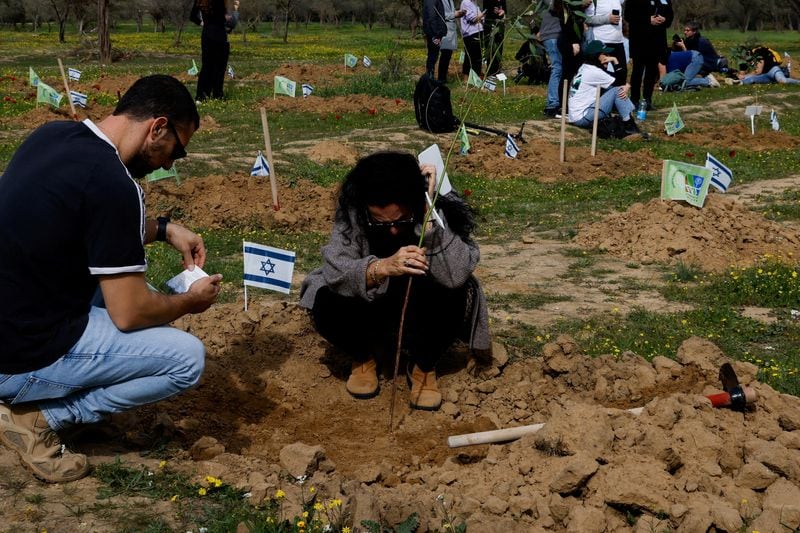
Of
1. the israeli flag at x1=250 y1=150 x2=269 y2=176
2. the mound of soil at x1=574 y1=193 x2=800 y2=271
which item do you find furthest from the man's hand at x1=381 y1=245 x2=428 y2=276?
the israeli flag at x1=250 y1=150 x2=269 y2=176

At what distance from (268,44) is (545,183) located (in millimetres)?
34289

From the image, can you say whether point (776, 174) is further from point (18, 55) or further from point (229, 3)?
point (18, 55)

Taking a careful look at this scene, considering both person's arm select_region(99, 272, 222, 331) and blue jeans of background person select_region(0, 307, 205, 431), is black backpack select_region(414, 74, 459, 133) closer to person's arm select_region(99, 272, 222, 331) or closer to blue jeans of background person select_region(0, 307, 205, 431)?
person's arm select_region(99, 272, 222, 331)

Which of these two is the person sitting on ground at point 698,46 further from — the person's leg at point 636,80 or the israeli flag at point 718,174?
the israeli flag at point 718,174

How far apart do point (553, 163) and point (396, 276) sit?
789 cm

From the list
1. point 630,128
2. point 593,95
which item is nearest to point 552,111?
point 593,95

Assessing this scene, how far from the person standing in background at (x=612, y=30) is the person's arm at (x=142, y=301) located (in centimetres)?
1093

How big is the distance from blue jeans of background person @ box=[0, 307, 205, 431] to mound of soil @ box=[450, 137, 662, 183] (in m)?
8.42

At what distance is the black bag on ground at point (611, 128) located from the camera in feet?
45.9

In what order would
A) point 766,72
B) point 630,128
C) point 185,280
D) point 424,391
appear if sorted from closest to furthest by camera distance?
point 185,280
point 424,391
point 630,128
point 766,72

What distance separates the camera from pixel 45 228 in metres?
3.27

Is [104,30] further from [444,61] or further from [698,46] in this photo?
Result: [698,46]

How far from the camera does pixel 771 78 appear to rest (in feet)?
73.3

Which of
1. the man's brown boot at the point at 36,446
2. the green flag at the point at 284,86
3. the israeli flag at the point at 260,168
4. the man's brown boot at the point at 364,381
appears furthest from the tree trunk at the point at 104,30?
the man's brown boot at the point at 36,446
